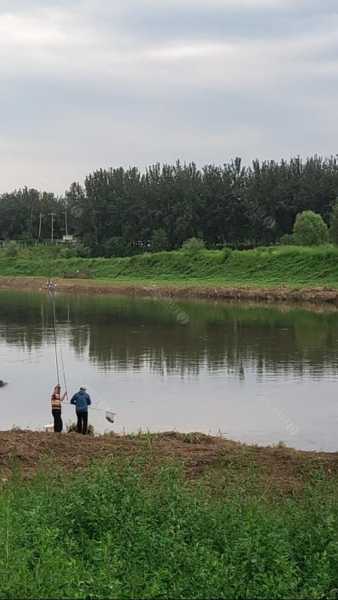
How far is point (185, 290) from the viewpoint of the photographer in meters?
68.8

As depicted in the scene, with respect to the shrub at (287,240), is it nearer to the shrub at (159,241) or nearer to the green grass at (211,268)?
the green grass at (211,268)

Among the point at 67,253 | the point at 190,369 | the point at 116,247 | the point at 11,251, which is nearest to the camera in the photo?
the point at 190,369

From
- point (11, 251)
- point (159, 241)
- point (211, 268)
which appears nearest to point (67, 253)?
point (11, 251)

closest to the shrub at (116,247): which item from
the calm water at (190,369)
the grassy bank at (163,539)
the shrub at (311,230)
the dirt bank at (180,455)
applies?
the shrub at (311,230)

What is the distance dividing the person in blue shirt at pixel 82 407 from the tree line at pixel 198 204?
7139 centimetres

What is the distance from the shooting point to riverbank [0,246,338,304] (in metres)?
63.8

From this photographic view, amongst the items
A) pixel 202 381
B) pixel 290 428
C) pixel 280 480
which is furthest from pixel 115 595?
pixel 202 381

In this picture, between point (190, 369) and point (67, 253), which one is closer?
point (190, 369)

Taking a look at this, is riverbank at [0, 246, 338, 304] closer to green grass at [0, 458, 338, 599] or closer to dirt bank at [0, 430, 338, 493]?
dirt bank at [0, 430, 338, 493]

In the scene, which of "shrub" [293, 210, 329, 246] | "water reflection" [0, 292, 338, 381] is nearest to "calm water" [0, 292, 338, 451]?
"water reflection" [0, 292, 338, 381]

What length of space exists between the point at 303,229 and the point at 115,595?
71651 millimetres

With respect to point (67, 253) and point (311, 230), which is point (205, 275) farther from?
point (67, 253)

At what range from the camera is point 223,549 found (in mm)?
9617

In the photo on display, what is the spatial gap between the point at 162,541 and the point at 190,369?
2047 centimetres
